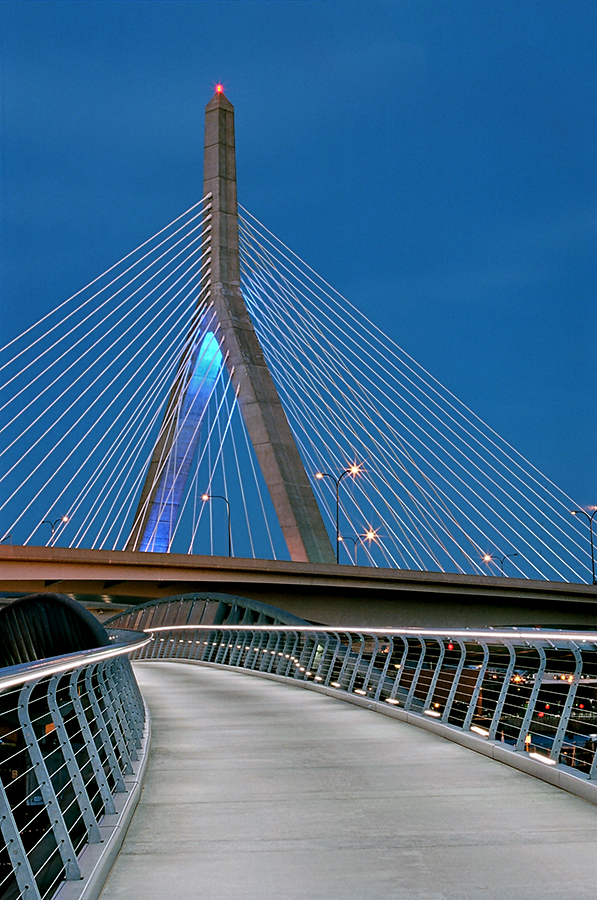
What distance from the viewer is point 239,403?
3512 centimetres

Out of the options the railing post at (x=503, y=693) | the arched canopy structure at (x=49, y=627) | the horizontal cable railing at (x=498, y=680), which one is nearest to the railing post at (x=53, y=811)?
the horizontal cable railing at (x=498, y=680)

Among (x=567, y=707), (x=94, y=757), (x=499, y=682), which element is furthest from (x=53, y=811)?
(x=499, y=682)

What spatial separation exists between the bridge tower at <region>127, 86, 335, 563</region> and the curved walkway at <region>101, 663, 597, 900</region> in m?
24.0

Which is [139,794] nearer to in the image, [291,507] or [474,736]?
[474,736]

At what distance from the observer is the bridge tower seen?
112ft

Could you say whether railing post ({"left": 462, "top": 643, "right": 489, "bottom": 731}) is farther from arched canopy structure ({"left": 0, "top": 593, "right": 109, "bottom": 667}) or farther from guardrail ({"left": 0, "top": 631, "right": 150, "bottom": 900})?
arched canopy structure ({"left": 0, "top": 593, "right": 109, "bottom": 667})

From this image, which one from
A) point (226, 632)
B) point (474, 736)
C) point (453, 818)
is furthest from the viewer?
point (226, 632)

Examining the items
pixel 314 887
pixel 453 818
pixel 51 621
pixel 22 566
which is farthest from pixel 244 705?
pixel 22 566

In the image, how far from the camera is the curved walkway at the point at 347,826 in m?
4.65

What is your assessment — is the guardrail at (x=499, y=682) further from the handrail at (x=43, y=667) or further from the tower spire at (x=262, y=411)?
the tower spire at (x=262, y=411)

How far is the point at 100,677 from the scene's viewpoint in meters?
7.30

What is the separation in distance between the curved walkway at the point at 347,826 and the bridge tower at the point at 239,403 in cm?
2400

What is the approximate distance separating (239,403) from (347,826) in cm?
2958

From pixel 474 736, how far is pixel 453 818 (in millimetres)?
3341
